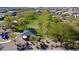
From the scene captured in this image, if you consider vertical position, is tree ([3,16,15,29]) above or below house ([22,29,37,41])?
above

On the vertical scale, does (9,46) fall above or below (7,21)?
below

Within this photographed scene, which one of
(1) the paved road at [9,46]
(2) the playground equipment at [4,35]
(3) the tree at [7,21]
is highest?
(3) the tree at [7,21]

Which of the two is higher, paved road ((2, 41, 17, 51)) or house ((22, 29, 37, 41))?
house ((22, 29, 37, 41))

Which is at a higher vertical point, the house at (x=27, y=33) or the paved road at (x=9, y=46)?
the house at (x=27, y=33)

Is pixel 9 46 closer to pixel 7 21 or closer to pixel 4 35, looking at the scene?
pixel 4 35

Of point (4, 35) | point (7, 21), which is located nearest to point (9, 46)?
point (4, 35)

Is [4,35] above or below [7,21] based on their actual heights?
below

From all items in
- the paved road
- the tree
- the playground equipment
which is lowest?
the paved road

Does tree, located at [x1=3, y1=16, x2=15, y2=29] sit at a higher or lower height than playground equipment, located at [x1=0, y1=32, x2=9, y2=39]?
higher

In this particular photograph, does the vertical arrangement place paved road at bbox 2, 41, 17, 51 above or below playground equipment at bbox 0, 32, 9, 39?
below
